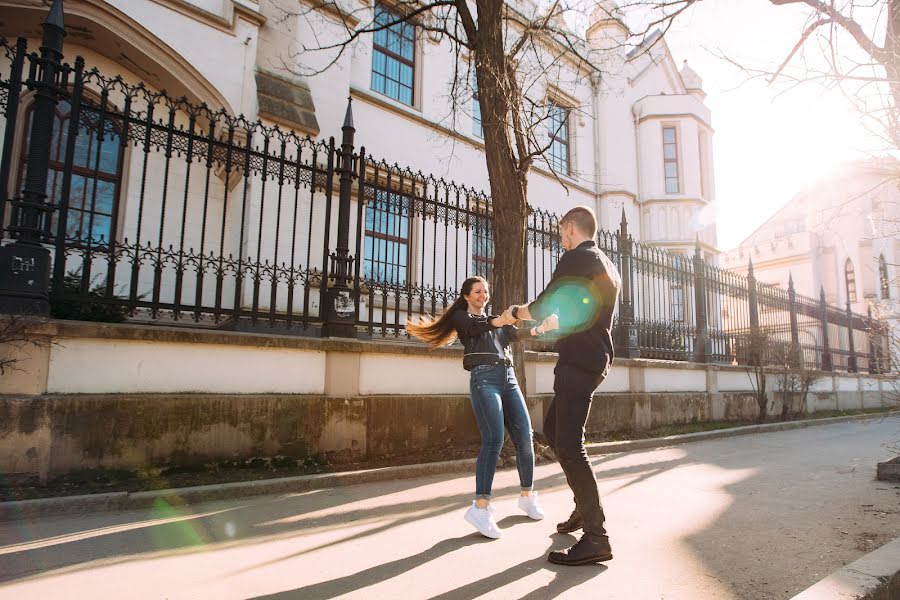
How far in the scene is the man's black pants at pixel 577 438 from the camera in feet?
10.3

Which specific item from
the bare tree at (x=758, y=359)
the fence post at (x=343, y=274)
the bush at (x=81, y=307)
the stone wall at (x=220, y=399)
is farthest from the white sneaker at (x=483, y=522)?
the bare tree at (x=758, y=359)

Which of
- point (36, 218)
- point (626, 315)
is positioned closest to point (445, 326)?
point (36, 218)

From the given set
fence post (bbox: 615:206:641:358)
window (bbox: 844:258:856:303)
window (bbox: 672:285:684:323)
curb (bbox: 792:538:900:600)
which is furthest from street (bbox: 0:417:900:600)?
window (bbox: 844:258:856:303)

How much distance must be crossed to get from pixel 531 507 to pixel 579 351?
1.50m

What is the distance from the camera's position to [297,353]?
5.86 meters

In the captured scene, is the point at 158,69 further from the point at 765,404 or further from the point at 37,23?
the point at 765,404

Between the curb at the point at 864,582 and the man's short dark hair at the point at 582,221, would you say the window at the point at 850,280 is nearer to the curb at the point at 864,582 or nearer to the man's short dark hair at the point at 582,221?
the curb at the point at 864,582

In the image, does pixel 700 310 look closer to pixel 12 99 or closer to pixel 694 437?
pixel 694 437

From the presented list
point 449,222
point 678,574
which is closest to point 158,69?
point 449,222

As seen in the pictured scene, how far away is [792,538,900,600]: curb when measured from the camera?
2.46 meters

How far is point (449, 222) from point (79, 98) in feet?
15.0

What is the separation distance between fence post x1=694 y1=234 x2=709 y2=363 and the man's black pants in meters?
9.05

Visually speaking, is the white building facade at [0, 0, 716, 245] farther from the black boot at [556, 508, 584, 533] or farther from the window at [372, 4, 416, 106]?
the black boot at [556, 508, 584, 533]

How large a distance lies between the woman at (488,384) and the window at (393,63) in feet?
32.7
